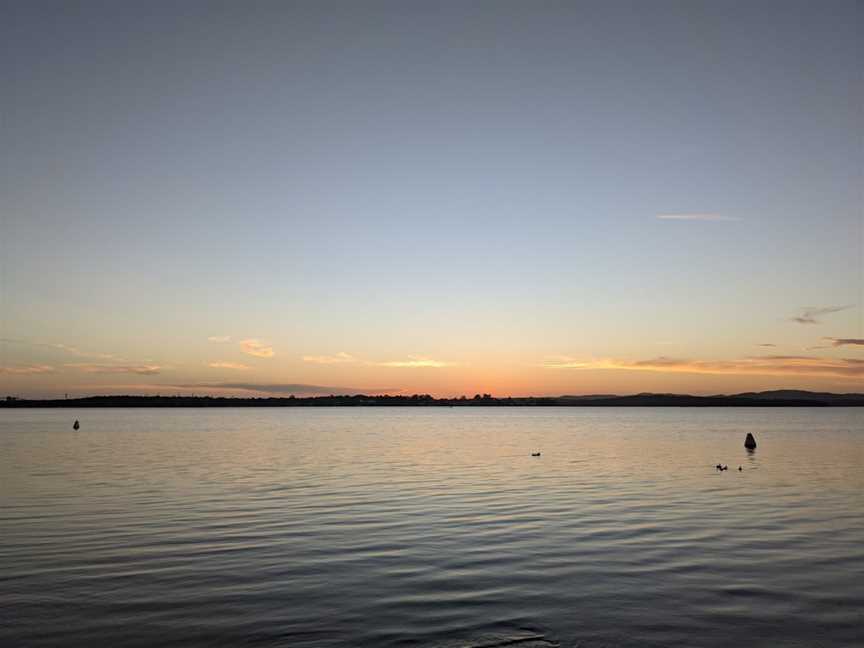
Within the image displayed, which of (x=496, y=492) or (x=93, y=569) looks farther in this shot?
(x=496, y=492)

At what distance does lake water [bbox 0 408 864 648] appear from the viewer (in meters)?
14.5

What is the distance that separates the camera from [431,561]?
20891 millimetres

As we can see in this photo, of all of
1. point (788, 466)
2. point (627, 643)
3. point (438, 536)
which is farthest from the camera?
point (788, 466)

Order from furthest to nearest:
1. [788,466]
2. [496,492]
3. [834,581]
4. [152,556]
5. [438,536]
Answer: [788,466] < [496,492] < [438,536] < [152,556] < [834,581]

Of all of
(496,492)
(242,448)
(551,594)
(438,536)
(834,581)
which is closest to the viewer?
(551,594)

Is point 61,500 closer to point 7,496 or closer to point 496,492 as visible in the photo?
point 7,496

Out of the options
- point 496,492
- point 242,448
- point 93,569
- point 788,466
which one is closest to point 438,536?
point 93,569

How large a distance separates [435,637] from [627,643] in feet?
12.5

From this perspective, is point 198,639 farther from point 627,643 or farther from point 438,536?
point 438,536

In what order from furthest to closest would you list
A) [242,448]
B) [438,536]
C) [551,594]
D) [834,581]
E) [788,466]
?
[242,448], [788,466], [438,536], [834,581], [551,594]

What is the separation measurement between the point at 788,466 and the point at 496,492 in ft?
103

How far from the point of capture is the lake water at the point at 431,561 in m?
14.5

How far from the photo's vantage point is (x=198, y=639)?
13.8 m

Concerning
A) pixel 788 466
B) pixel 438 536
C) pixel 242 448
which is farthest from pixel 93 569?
pixel 242 448
